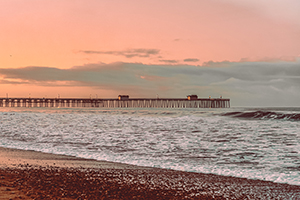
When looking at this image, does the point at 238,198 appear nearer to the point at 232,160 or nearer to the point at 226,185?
the point at 226,185

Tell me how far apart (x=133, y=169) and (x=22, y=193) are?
3.39m

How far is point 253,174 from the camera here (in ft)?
23.2

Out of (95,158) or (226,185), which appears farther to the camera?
(95,158)

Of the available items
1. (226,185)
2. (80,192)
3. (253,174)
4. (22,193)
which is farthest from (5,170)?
(253,174)

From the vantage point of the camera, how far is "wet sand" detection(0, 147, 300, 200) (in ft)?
16.0

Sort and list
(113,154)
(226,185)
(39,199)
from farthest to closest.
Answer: (113,154) → (226,185) → (39,199)

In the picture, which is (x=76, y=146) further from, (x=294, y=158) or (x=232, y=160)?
(x=294, y=158)

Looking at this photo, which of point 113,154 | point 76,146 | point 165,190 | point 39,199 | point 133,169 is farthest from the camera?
point 76,146

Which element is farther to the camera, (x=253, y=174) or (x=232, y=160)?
(x=232, y=160)

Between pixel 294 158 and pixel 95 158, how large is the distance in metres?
6.60

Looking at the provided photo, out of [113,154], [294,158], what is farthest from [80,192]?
[294,158]

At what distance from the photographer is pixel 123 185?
18.4 ft

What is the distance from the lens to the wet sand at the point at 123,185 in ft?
16.0

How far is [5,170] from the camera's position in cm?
669
